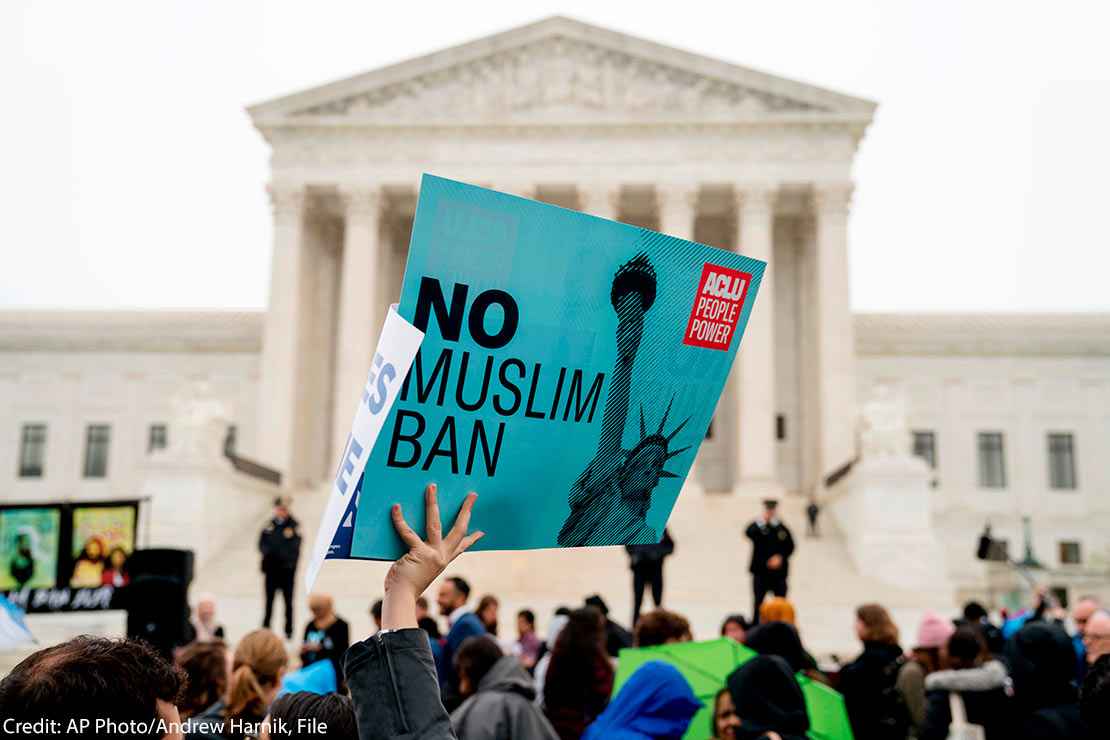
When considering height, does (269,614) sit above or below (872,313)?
below

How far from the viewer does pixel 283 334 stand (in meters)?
41.1

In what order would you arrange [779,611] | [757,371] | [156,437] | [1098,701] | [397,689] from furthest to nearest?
1. [156,437]
2. [757,371]
3. [779,611]
4. [1098,701]
5. [397,689]

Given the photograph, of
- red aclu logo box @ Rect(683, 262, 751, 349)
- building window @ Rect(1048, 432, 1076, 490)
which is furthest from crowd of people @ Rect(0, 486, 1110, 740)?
building window @ Rect(1048, 432, 1076, 490)

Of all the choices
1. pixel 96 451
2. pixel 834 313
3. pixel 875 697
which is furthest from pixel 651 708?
pixel 96 451

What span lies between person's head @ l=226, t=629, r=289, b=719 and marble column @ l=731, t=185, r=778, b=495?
34.2m

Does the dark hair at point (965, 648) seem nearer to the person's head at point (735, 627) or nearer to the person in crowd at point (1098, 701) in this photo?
the person's head at point (735, 627)

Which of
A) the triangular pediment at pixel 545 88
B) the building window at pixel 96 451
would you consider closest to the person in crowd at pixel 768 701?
the triangular pediment at pixel 545 88

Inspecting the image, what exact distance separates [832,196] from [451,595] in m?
33.3

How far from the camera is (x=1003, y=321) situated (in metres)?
52.0

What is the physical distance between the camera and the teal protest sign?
116 inches

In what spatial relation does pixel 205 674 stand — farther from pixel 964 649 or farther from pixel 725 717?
pixel 964 649

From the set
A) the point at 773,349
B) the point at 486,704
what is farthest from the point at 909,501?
the point at 486,704

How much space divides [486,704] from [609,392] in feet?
8.60

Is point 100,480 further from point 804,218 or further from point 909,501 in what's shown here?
point 909,501
